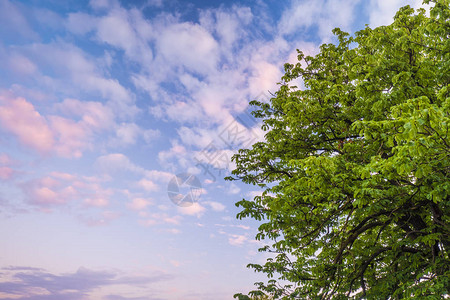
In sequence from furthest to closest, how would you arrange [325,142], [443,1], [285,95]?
[285,95] → [325,142] → [443,1]

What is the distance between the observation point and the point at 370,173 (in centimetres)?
739

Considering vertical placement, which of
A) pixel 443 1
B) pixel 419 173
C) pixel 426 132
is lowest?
pixel 419 173

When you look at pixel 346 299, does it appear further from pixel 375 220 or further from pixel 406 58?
pixel 406 58

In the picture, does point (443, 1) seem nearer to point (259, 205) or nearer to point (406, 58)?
point (406, 58)

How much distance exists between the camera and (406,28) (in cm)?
1052

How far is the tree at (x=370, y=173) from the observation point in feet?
21.7

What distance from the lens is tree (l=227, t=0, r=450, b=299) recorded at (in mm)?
6621

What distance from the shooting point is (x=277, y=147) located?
1185 centimetres

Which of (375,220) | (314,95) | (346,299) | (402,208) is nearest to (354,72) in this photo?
(314,95)

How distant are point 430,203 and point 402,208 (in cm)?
73

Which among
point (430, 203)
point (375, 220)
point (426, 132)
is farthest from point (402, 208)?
point (426, 132)

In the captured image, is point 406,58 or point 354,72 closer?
point 406,58

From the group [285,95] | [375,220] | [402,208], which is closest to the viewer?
[402,208]

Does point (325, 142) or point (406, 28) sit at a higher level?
point (406, 28)
